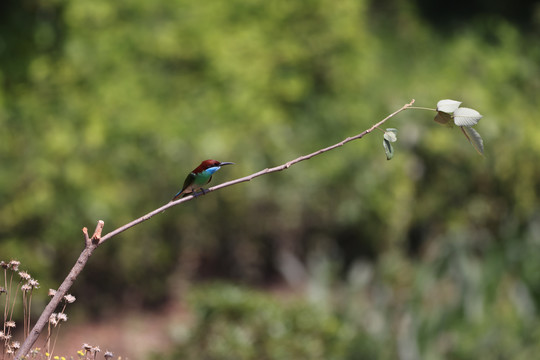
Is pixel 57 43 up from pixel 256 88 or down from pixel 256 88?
down

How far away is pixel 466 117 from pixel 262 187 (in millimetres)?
6544

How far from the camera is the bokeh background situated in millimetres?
5051

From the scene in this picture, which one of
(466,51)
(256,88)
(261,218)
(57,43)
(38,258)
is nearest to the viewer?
(38,258)

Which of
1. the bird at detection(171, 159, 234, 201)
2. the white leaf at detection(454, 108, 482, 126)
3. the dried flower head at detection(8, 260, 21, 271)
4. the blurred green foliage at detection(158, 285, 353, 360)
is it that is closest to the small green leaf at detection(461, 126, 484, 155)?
the white leaf at detection(454, 108, 482, 126)

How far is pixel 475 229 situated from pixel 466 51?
4.93m

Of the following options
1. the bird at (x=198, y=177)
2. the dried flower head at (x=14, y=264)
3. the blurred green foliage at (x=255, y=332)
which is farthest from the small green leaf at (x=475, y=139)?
the blurred green foliage at (x=255, y=332)

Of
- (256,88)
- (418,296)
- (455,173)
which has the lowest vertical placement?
(418,296)

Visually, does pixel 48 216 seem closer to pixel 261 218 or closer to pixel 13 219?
pixel 13 219

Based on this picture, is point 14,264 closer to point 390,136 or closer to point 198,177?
point 198,177

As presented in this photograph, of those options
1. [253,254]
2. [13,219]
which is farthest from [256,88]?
[13,219]

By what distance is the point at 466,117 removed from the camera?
1.18 meters

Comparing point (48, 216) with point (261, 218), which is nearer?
point (48, 216)

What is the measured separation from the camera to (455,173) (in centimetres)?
827

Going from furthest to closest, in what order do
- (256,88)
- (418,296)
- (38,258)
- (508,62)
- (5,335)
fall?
(508,62) < (256,88) < (38,258) < (418,296) < (5,335)
